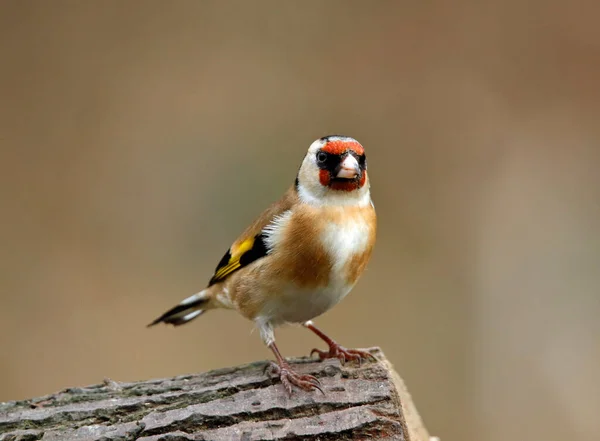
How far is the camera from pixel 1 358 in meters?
5.15

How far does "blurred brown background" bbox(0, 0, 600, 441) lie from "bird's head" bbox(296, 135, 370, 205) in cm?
253

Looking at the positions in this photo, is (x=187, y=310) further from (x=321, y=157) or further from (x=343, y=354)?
(x=321, y=157)

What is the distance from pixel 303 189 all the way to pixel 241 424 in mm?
963

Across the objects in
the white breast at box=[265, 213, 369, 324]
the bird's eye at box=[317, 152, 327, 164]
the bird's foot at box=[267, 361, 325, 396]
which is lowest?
the bird's foot at box=[267, 361, 325, 396]

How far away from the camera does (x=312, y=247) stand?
259cm

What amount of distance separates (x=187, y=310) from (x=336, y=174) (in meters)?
1.07

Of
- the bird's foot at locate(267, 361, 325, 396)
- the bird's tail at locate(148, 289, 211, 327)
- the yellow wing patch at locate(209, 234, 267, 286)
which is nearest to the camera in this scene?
the bird's foot at locate(267, 361, 325, 396)

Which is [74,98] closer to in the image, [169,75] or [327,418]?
[169,75]

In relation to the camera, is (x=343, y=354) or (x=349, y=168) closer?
(x=349, y=168)

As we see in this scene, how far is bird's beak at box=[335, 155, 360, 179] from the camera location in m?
2.60

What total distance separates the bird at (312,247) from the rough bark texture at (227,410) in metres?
0.17

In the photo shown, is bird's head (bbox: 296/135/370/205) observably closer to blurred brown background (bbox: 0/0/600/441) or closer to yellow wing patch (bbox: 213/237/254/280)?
yellow wing patch (bbox: 213/237/254/280)

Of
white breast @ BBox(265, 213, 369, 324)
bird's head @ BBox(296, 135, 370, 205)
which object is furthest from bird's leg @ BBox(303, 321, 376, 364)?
bird's head @ BBox(296, 135, 370, 205)

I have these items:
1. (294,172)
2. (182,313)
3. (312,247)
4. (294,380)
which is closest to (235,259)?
(312,247)
